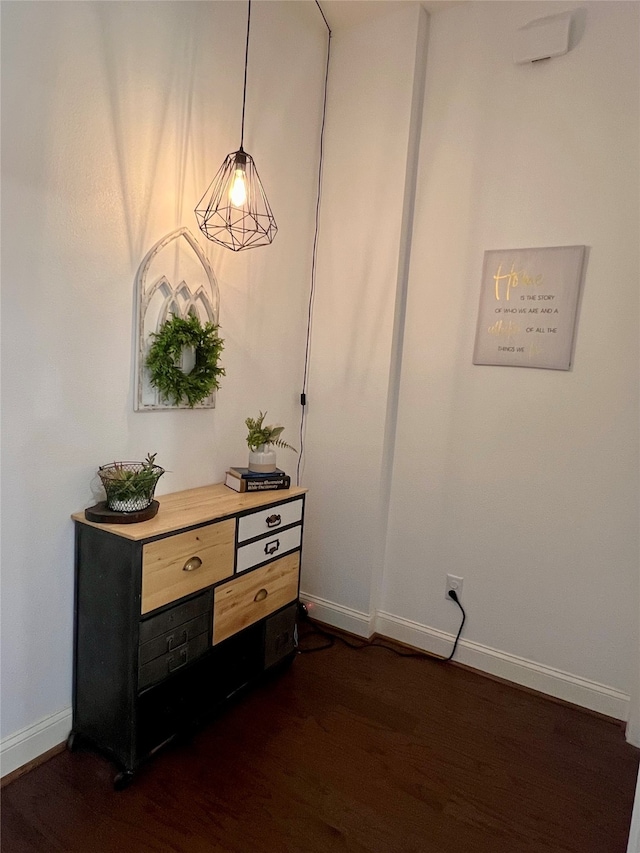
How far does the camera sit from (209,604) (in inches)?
76.2

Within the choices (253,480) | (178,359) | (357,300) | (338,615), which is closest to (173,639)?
(253,480)

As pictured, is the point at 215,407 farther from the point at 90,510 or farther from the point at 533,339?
the point at 533,339

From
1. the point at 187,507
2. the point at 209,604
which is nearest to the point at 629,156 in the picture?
the point at 187,507

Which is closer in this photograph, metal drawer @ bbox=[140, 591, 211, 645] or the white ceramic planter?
metal drawer @ bbox=[140, 591, 211, 645]

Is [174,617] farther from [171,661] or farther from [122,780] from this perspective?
[122,780]

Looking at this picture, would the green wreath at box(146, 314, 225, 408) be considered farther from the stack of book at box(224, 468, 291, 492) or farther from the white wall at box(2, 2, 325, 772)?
the stack of book at box(224, 468, 291, 492)

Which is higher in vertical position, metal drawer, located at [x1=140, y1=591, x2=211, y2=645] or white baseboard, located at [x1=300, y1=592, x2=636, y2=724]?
metal drawer, located at [x1=140, y1=591, x2=211, y2=645]

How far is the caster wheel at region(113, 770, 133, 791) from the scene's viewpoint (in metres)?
1.68

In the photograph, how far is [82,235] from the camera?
174 cm

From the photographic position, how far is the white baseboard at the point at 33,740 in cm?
170

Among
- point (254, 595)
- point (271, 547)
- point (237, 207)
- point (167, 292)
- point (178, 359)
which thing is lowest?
point (254, 595)

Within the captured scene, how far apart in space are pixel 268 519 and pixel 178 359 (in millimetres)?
715

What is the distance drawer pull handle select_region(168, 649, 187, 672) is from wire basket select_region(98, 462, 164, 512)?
51cm

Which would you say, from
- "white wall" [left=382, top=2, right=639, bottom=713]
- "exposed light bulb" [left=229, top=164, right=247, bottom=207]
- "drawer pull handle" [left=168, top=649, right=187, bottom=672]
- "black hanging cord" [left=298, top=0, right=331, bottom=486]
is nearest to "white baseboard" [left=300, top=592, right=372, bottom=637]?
"white wall" [left=382, top=2, right=639, bottom=713]
